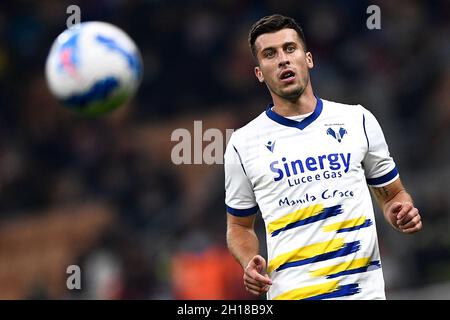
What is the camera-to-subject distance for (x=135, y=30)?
16453 millimetres

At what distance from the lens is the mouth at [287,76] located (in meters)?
5.72

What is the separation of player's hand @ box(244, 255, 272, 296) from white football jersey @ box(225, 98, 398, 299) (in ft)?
1.02

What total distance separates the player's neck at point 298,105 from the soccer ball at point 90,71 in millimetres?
1892

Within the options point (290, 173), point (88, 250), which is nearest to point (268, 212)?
point (290, 173)

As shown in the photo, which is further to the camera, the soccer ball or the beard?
the soccer ball

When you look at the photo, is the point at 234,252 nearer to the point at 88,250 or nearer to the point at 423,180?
the point at 423,180

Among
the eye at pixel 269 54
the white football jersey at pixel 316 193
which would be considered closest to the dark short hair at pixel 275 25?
the eye at pixel 269 54

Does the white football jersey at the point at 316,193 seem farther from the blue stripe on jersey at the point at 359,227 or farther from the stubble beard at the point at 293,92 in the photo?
the stubble beard at the point at 293,92

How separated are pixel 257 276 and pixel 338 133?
96 cm

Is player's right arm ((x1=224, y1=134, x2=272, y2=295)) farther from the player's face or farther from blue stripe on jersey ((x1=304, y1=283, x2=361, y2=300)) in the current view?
blue stripe on jersey ((x1=304, y1=283, x2=361, y2=300))

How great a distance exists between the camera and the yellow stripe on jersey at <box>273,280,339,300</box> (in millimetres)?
5523

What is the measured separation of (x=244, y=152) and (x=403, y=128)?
6646 millimetres

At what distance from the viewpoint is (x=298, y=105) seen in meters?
5.86

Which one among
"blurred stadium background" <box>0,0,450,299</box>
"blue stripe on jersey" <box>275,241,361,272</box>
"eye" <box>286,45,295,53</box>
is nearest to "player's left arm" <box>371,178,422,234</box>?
"blue stripe on jersey" <box>275,241,361,272</box>
